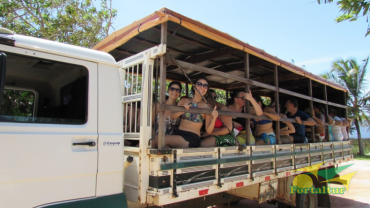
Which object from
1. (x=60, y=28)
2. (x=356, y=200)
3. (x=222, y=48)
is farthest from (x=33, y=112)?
(x=60, y=28)

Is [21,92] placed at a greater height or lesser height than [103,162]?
greater

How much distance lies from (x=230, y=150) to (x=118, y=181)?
137 cm

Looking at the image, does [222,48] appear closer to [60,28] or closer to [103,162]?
[103,162]

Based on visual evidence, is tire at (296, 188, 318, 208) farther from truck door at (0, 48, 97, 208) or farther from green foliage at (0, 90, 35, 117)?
green foliage at (0, 90, 35, 117)

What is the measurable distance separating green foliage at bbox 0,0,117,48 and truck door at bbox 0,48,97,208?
23.7 ft

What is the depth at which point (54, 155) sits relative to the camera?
69.8 inches

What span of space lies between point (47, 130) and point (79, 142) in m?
0.24

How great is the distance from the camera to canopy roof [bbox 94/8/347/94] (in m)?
2.62

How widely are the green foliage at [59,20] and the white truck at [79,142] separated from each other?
23.3 feet

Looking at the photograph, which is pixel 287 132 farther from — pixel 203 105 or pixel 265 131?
pixel 203 105

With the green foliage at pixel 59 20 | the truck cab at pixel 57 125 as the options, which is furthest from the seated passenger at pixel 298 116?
the green foliage at pixel 59 20

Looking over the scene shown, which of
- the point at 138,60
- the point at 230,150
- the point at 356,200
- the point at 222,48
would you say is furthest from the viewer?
the point at 356,200

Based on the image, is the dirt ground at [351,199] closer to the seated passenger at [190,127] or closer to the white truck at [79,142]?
the seated passenger at [190,127]

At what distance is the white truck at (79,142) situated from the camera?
1686 mm
